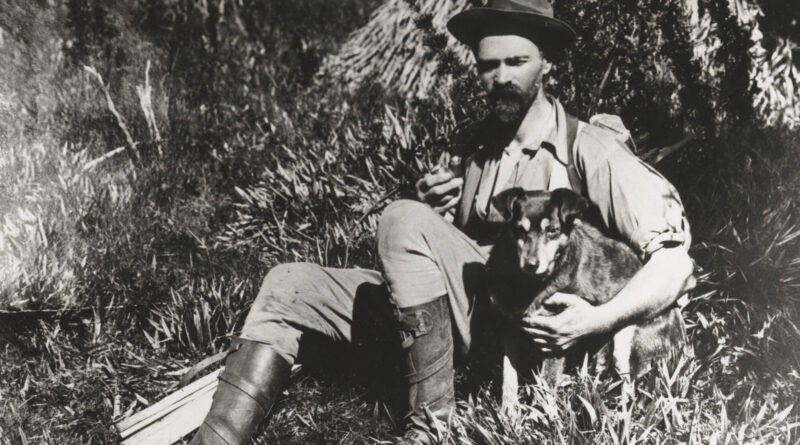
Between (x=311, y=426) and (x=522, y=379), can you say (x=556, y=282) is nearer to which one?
(x=522, y=379)

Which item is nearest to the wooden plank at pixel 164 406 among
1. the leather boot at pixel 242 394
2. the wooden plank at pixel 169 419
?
the wooden plank at pixel 169 419

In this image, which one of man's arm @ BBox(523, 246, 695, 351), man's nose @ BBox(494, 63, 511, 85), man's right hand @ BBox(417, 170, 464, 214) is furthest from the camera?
man's right hand @ BBox(417, 170, 464, 214)

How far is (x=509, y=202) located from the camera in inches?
142

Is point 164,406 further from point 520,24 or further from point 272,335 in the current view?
point 520,24

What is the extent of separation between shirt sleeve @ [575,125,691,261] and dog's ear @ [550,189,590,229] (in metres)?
0.17

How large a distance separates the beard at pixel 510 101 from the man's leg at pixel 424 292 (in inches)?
27.2

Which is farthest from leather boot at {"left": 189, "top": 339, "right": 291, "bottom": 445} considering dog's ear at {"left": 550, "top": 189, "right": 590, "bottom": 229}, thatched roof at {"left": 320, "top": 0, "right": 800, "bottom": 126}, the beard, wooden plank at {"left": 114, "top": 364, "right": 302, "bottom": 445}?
thatched roof at {"left": 320, "top": 0, "right": 800, "bottom": 126}

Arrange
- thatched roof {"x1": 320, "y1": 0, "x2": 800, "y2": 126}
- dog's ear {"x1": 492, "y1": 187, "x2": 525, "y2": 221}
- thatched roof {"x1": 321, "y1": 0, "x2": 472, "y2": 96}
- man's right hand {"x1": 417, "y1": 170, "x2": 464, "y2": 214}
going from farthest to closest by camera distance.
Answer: thatched roof {"x1": 321, "y1": 0, "x2": 472, "y2": 96} < thatched roof {"x1": 320, "y1": 0, "x2": 800, "y2": 126} < man's right hand {"x1": 417, "y1": 170, "x2": 464, "y2": 214} < dog's ear {"x1": 492, "y1": 187, "x2": 525, "y2": 221}

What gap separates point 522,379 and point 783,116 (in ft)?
10.7

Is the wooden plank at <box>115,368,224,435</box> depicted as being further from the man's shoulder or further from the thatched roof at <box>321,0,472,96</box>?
the thatched roof at <box>321,0,472,96</box>

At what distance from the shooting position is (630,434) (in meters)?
3.09

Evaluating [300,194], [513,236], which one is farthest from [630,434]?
[300,194]

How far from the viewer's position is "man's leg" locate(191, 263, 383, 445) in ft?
11.8

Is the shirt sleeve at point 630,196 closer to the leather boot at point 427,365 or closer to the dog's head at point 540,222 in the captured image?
the dog's head at point 540,222
